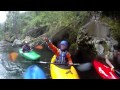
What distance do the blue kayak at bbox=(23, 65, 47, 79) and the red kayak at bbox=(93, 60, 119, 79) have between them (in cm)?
82

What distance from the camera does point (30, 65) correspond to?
4.23 metres

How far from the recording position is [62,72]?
4.29 meters

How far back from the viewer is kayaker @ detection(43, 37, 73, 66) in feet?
14.1

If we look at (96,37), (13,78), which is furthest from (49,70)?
(96,37)

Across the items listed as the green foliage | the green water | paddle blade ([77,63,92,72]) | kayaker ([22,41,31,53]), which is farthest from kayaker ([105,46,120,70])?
kayaker ([22,41,31,53])

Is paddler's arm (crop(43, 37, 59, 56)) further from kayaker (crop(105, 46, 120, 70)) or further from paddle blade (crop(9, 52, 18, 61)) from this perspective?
kayaker (crop(105, 46, 120, 70))

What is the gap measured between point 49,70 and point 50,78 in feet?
0.41

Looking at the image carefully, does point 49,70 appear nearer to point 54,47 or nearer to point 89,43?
point 54,47

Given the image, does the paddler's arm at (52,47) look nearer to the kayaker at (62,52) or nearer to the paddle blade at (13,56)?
the kayaker at (62,52)

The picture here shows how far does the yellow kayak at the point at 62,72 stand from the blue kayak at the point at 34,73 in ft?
0.50

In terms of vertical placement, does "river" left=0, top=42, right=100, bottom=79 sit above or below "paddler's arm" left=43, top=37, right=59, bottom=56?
below

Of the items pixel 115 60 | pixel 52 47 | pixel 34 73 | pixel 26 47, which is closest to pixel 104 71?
pixel 115 60

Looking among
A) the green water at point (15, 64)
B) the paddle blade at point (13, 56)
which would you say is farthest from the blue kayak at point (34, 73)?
the paddle blade at point (13, 56)

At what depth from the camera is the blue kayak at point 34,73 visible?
4.17 meters
